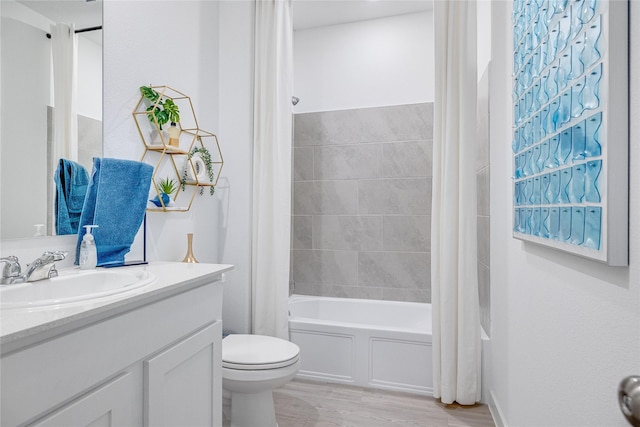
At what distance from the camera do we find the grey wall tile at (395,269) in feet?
9.39

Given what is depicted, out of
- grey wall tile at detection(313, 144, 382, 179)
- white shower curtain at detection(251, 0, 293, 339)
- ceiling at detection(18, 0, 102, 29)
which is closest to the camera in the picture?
ceiling at detection(18, 0, 102, 29)

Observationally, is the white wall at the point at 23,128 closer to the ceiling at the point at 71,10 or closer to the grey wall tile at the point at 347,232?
the ceiling at the point at 71,10

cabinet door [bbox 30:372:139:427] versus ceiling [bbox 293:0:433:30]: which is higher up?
ceiling [bbox 293:0:433:30]

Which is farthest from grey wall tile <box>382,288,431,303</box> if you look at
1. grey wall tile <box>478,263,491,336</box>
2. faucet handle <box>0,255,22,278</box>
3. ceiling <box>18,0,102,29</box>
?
ceiling <box>18,0,102,29</box>

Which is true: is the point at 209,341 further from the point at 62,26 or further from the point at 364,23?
the point at 364,23

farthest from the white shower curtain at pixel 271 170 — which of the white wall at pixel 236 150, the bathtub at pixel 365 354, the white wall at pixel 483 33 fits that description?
the white wall at pixel 483 33

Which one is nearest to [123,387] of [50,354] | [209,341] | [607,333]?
[50,354]

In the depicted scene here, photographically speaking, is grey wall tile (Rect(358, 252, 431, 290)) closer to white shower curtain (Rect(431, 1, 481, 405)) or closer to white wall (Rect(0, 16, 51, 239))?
white shower curtain (Rect(431, 1, 481, 405))

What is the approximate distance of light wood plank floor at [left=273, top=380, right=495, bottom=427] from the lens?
6.22 ft

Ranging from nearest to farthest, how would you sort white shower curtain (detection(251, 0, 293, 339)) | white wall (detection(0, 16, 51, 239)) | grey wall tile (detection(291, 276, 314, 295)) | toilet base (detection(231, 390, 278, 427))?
white wall (detection(0, 16, 51, 239)) → toilet base (detection(231, 390, 278, 427)) → white shower curtain (detection(251, 0, 293, 339)) → grey wall tile (detection(291, 276, 314, 295))

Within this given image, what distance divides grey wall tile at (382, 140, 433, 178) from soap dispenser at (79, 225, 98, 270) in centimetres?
216

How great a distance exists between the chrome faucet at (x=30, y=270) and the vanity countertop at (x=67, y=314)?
1.02 feet

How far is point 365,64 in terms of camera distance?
303 centimetres

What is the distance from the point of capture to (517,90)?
Answer: 1.37 m
